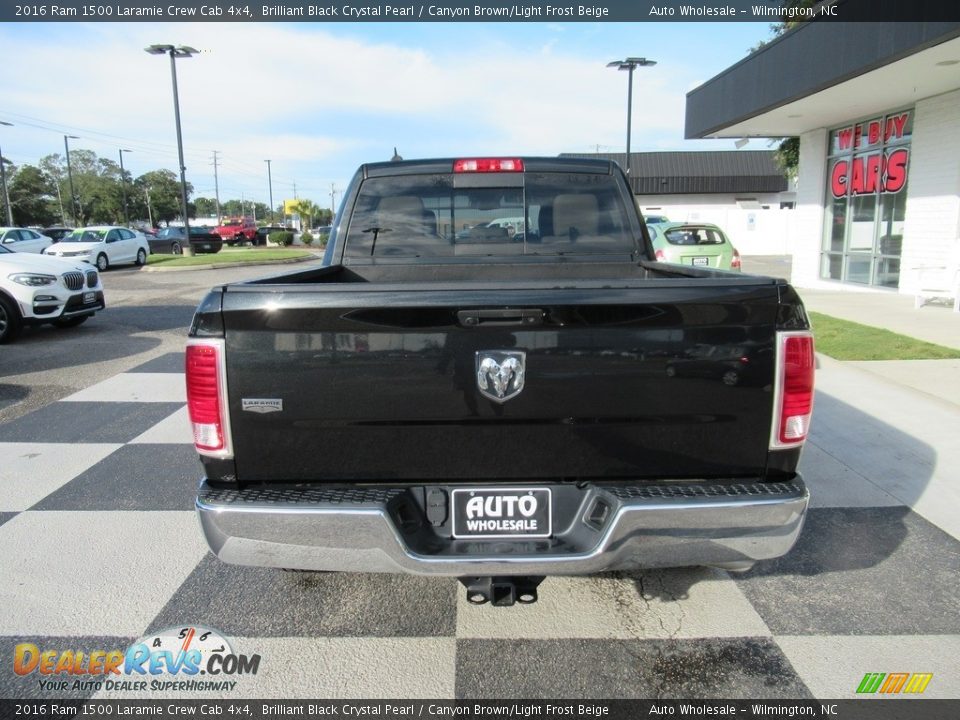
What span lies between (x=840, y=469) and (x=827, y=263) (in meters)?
13.7

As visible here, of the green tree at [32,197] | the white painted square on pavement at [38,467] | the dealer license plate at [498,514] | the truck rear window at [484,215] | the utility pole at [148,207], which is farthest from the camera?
the utility pole at [148,207]

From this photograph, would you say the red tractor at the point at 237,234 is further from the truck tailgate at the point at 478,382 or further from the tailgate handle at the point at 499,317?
the tailgate handle at the point at 499,317

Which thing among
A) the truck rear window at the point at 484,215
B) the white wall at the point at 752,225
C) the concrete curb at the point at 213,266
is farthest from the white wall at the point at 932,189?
the white wall at the point at 752,225

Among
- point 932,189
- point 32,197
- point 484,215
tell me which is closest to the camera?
point 484,215

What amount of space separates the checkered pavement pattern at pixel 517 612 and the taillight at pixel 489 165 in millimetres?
2349

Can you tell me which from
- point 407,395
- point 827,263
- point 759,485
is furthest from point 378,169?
point 827,263

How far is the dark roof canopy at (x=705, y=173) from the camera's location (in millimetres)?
41594

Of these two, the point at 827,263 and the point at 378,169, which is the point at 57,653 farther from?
the point at 827,263

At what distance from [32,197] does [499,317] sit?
90.2m

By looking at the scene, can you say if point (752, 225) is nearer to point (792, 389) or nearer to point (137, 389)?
point (137, 389)

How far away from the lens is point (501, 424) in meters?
2.34

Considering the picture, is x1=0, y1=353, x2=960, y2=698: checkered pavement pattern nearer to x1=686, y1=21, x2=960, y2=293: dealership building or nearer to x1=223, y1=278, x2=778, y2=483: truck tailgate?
x1=223, y1=278, x2=778, y2=483: truck tailgate

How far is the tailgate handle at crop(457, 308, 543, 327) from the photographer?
2248mm

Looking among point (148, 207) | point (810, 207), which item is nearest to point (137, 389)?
point (810, 207)
